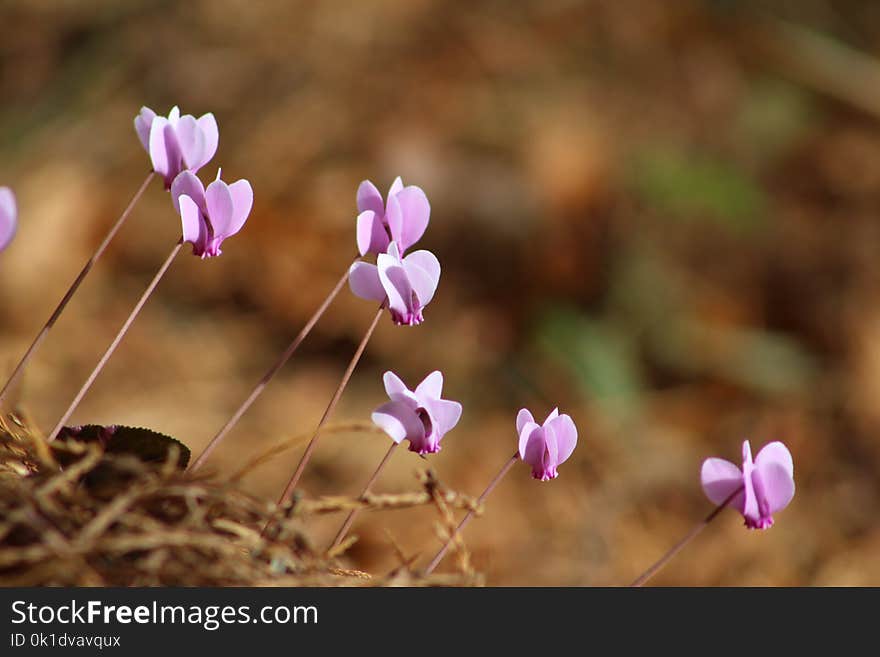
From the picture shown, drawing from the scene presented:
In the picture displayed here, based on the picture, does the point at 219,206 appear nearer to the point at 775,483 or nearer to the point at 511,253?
the point at 775,483

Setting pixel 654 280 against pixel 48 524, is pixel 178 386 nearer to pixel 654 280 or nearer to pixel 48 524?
pixel 654 280

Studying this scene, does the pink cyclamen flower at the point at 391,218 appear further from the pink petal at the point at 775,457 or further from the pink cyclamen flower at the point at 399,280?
the pink petal at the point at 775,457

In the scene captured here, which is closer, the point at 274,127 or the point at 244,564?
the point at 244,564

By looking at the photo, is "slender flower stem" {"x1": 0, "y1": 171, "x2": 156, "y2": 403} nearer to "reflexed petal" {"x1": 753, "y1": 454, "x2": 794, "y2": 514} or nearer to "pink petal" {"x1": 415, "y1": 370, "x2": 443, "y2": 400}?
"pink petal" {"x1": 415, "y1": 370, "x2": 443, "y2": 400}

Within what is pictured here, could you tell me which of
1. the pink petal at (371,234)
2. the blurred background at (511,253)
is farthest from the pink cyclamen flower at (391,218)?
the blurred background at (511,253)

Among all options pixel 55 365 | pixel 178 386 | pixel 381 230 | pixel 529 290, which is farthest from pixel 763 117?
pixel 381 230
